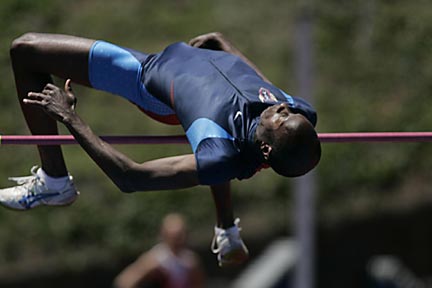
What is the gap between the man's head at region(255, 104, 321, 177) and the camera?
626cm

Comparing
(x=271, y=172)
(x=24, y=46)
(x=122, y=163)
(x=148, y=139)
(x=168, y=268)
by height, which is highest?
(x=24, y=46)

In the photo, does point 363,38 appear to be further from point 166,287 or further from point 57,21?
point 166,287

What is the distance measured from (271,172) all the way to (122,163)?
815cm

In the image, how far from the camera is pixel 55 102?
21.9 ft

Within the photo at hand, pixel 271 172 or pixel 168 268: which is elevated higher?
pixel 168 268

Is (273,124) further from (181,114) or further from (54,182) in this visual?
(54,182)

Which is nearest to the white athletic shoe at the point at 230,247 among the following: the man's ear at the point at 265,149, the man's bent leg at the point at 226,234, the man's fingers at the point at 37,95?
the man's bent leg at the point at 226,234

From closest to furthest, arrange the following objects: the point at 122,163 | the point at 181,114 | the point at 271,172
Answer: the point at 122,163, the point at 181,114, the point at 271,172

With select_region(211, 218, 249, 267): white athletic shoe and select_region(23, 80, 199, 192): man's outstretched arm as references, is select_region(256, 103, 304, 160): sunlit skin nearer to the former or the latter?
select_region(23, 80, 199, 192): man's outstretched arm

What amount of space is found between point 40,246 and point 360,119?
4.19 meters

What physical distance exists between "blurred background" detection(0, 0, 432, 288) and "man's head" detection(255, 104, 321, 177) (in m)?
5.81

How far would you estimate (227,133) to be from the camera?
6516mm

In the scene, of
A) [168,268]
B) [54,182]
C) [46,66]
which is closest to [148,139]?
[54,182]

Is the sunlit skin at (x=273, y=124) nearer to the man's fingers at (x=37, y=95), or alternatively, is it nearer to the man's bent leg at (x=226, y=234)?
the man's bent leg at (x=226, y=234)
